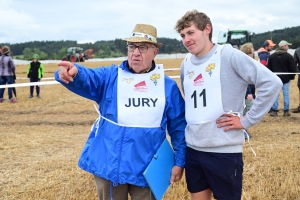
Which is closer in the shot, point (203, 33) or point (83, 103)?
point (203, 33)

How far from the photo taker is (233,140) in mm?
2363

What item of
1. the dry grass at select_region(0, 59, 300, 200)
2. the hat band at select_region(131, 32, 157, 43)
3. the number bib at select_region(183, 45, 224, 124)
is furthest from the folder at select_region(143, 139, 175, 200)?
the dry grass at select_region(0, 59, 300, 200)

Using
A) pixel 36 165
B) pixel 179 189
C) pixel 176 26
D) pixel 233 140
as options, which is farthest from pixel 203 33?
pixel 36 165

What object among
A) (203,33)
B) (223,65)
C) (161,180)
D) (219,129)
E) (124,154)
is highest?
(203,33)

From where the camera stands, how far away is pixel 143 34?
2451 mm

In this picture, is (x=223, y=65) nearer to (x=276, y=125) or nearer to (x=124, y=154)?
(x=124, y=154)

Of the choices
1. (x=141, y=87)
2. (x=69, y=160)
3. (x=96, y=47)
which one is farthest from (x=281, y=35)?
(x=141, y=87)

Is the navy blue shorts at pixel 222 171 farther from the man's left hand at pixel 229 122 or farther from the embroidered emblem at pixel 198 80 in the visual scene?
the embroidered emblem at pixel 198 80

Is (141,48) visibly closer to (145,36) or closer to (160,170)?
(145,36)

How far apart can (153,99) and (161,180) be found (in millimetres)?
615

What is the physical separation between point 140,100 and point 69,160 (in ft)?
10.1

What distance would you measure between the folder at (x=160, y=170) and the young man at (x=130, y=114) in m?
0.05

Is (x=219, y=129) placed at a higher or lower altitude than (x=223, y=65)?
lower

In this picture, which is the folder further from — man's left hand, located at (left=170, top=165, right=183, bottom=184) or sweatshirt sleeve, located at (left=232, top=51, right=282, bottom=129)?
sweatshirt sleeve, located at (left=232, top=51, right=282, bottom=129)
